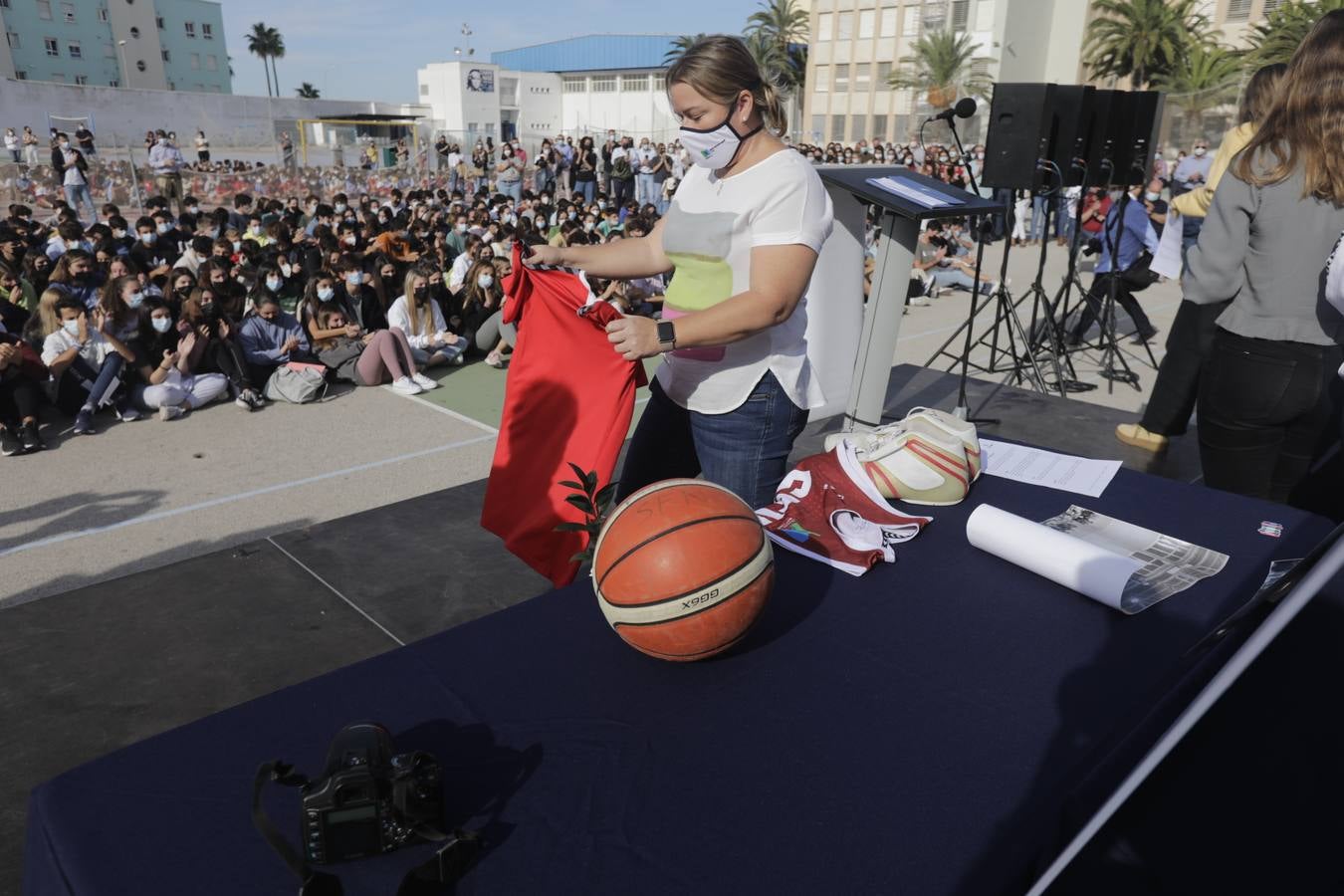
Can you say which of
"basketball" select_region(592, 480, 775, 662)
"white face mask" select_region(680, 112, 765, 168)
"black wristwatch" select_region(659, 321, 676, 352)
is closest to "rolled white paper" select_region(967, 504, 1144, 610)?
"basketball" select_region(592, 480, 775, 662)

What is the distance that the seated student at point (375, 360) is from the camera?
7.95 meters

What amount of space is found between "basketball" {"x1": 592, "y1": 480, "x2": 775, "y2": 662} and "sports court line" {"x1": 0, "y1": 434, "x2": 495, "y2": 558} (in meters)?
4.41

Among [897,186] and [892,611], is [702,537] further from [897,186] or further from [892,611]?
[897,186]

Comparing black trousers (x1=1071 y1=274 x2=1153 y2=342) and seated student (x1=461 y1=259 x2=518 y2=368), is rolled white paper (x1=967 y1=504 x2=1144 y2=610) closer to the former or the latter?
black trousers (x1=1071 y1=274 x2=1153 y2=342)

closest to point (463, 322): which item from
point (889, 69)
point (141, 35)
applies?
point (889, 69)

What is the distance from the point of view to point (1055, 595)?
2.13m

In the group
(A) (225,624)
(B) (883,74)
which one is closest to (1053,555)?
(A) (225,624)

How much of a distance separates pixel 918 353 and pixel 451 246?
6699 millimetres

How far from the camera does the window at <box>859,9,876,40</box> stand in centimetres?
5775

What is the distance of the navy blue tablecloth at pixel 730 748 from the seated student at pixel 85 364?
626cm

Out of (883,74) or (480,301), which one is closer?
(480,301)

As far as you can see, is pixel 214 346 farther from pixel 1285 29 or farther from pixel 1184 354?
pixel 1285 29

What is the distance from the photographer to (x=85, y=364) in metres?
6.82

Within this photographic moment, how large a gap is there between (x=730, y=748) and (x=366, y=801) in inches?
25.1
